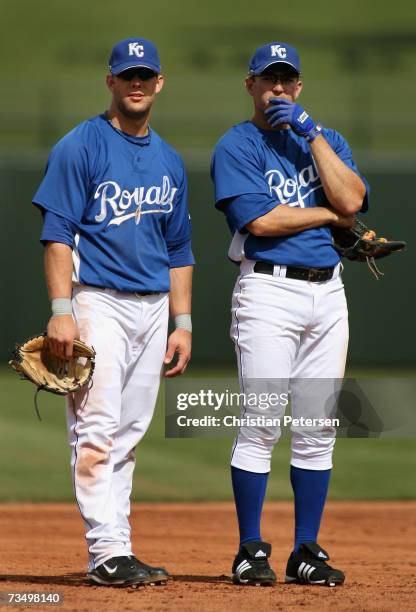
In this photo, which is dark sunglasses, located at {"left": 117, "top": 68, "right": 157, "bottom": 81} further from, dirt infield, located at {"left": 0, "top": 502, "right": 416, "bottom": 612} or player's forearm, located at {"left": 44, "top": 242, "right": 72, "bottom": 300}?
dirt infield, located at {"left": 0, "top": 502, "right": 416, "bottom": 612}

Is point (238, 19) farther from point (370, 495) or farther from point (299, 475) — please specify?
point (299, 475)

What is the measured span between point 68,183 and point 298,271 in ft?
2.87

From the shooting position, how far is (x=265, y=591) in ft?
13.4

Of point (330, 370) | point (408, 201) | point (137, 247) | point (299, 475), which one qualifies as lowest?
point (299, 475)

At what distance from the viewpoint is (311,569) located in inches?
167

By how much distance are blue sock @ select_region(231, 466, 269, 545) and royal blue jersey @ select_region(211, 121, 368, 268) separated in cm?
76

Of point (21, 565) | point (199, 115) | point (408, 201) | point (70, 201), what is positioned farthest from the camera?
point (199, 115)

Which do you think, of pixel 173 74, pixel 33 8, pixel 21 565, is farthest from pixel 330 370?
pixel 33 8

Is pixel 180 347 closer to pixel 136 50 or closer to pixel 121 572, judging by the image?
pixel 121 572

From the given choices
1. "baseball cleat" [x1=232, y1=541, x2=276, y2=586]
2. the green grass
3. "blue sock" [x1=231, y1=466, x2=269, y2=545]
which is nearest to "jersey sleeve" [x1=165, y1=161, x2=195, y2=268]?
"blue sock" [x1=231, y1=466, x2=269, y2=545]

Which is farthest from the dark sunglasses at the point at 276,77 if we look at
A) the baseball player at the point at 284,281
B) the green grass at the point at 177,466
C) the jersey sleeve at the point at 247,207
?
the green grass at the point at 177,466

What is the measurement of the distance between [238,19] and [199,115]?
7965 millimetres

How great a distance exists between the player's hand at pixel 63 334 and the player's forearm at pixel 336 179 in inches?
40.4

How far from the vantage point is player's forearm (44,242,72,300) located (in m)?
4.00
